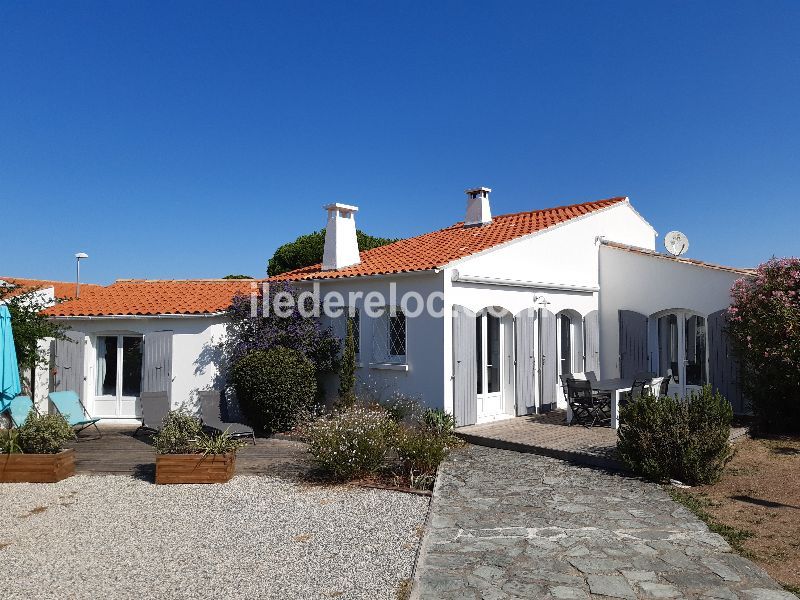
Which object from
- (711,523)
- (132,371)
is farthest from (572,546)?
(132,371)

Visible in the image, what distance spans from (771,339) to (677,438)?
4.68 metres

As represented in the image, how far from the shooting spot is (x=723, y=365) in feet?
39.8

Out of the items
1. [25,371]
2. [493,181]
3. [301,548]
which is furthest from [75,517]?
[493,181]

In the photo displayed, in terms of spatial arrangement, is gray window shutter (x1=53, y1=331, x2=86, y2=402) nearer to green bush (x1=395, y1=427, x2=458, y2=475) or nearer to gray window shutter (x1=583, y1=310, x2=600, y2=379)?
green bush (x1=395, y1=427, x2=458, y2=475)

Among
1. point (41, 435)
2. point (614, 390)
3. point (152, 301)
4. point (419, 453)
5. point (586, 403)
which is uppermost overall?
point (152, 301)

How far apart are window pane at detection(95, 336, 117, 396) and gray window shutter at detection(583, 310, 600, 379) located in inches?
445

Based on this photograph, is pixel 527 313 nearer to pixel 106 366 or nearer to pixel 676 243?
pixel 676 243

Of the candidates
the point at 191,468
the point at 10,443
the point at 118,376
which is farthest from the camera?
the point at 118,376

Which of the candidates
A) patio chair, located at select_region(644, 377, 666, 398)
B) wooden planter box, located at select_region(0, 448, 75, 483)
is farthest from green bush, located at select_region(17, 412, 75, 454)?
patio chair, located at select_region(644, 377, 666, 398)

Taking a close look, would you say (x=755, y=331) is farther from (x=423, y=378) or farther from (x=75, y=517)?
(x=75, y=517)

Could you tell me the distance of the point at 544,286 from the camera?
511 inches

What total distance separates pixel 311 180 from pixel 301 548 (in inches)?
479

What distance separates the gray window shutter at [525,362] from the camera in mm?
12328

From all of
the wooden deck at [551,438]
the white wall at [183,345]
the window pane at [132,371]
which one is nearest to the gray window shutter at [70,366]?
the white wall at [183,345]
